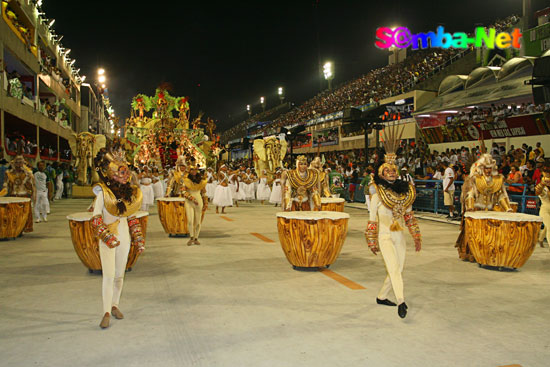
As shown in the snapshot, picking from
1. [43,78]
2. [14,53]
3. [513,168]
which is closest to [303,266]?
[513,168]

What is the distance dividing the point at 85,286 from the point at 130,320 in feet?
5.83

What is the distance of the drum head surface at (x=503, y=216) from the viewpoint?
712 cm

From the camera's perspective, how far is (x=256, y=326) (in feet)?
15.5

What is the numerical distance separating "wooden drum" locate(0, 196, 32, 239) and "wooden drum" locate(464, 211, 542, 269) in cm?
902

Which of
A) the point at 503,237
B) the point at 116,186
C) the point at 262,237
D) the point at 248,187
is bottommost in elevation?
the point at 262,237

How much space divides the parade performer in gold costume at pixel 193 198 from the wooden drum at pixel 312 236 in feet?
9.57

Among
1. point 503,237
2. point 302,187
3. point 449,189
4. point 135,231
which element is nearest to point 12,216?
point 302,187

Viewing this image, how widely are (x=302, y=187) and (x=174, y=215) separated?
3.81 metres

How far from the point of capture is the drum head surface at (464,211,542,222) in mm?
7123

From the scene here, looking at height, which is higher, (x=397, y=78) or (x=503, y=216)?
(x=397, y=78)

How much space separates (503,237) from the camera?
23.6 feet

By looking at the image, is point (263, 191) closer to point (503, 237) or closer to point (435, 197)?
point (435, 197)

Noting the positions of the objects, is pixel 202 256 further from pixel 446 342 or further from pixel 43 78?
pixel 43 78

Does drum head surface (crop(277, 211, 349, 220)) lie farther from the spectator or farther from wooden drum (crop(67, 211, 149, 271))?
the spectator
